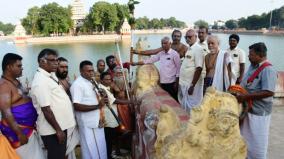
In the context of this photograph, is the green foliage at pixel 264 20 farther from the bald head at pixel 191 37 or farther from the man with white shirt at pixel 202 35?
the bald head at pixel 191 37

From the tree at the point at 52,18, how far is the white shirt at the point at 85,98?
7158 centimetres

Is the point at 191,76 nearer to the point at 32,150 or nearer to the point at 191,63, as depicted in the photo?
the point at 191,63

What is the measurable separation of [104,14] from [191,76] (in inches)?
2871

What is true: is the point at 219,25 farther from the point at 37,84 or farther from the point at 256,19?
the point at 37,84

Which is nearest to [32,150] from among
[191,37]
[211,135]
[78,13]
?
[211,135]

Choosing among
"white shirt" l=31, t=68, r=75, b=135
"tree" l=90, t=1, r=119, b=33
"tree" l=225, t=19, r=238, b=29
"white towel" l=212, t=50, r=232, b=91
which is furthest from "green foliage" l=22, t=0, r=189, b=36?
"white shirt" l=31, t=68, r=75, b=135

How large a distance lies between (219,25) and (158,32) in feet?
106

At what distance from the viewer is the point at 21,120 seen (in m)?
3.73

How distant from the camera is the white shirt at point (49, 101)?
3617 mm

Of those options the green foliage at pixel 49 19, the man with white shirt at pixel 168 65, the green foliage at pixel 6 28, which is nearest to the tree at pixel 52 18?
the green foliage at pixel 49 19

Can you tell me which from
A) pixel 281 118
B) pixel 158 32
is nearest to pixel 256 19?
pixel 158 32

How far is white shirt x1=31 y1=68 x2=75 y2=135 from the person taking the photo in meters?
3.62

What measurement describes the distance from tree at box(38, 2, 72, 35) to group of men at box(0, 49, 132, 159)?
71.6 m

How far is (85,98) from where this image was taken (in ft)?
13.8
